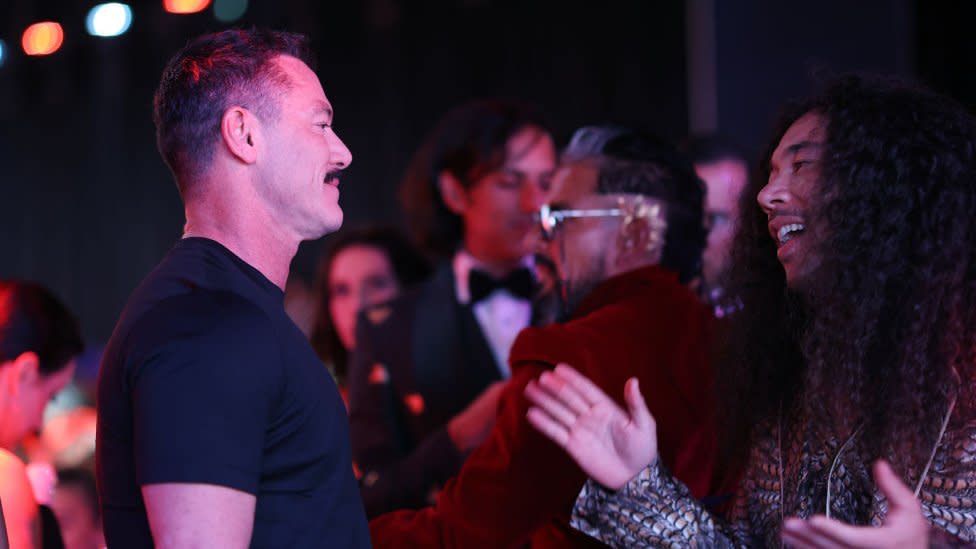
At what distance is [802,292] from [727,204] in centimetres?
176

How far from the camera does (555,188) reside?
8.16ft

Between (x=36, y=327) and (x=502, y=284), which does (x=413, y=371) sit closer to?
(x=502, y=284)

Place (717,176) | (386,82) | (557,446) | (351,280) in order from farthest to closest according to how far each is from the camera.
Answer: (386,82)
(351,280)
(717,176)
(557,446)

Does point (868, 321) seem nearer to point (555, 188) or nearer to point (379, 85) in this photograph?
point (555, 188)

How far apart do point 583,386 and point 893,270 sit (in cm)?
50

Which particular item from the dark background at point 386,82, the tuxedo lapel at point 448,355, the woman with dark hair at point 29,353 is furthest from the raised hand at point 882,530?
the dark background at point 386,82

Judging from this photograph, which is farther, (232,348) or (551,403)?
(551,403)

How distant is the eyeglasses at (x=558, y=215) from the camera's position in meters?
2.36

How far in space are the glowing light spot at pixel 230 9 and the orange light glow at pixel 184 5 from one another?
0.05 m

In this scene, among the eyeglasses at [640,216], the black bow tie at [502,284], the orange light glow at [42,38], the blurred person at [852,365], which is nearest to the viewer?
the blurred person at [852,365]

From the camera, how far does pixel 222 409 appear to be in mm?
1319

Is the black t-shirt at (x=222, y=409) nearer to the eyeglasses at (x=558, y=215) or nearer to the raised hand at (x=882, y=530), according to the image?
the raised hand at (x=882, y=530)

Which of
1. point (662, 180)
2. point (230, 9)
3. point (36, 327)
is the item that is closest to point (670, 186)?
point (662, 180)

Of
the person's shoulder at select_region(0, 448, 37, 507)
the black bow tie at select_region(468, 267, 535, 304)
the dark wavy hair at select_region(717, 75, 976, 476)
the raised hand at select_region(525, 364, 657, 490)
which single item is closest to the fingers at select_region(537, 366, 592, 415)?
the raised hand at select_region(525, 364, 657, 490)
